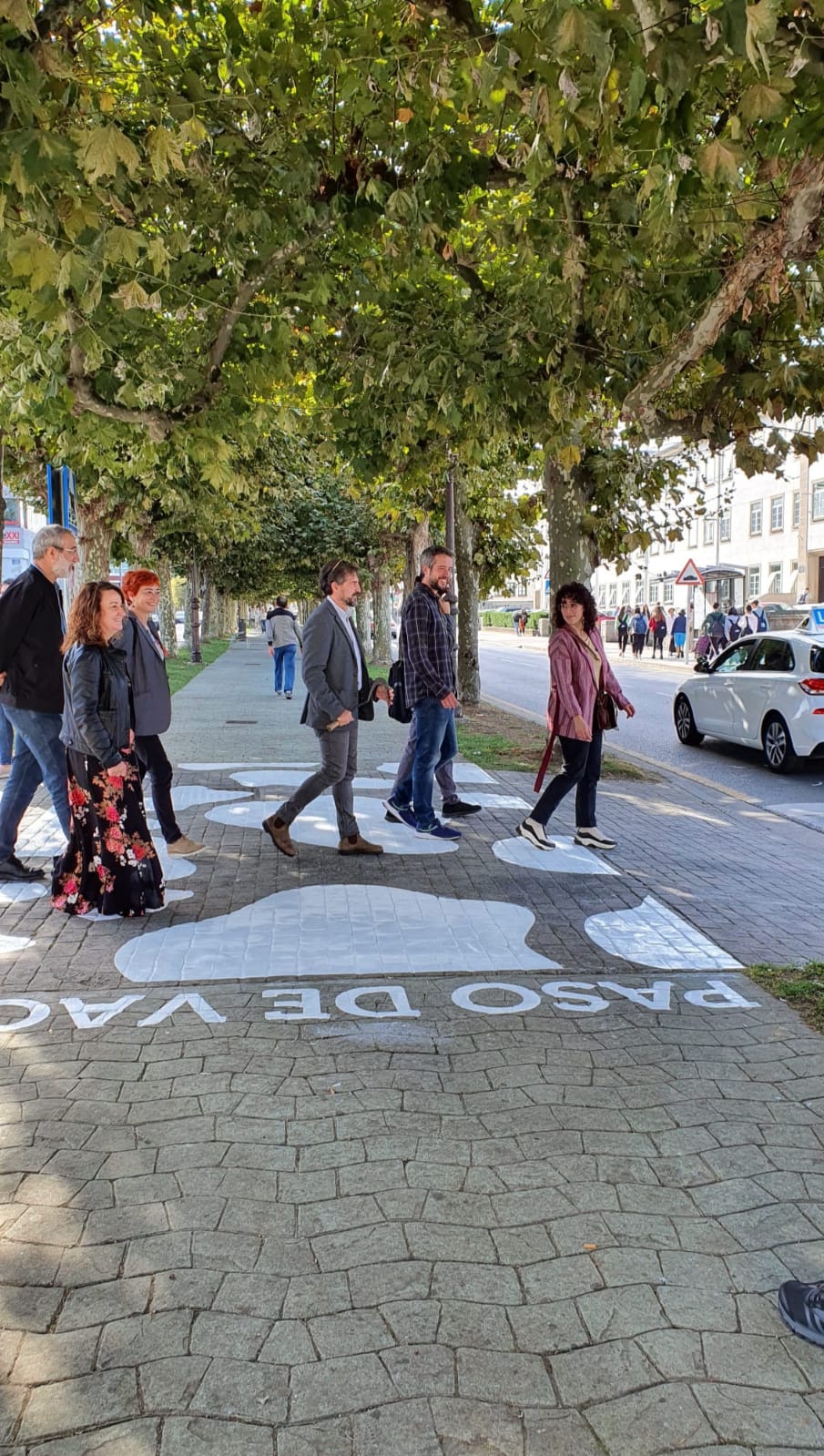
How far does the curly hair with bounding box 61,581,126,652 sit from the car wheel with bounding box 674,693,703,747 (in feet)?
36.4

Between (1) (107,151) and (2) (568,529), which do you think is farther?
(2) (568,529)

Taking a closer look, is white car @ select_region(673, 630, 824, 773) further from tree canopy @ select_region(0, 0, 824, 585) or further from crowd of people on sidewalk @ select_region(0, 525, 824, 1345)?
crowd of people on sidewalk @ select_region(0, 525, 824, 1345)

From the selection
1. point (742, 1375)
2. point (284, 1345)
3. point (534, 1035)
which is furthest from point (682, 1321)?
point (534, 1035)

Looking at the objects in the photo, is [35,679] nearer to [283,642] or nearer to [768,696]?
[768,696]

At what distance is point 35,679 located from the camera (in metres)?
6.89

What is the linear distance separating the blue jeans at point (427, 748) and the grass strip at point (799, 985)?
348 cm

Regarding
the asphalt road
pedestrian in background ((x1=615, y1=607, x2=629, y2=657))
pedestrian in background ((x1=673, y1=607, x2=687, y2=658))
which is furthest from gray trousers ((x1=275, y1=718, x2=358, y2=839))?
pedestrian in background ((x1=615, y1=607, x2=629, y2=657))

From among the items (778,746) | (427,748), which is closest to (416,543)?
(778,746)

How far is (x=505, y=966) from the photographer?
5500mm

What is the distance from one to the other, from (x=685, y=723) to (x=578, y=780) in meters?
8.22

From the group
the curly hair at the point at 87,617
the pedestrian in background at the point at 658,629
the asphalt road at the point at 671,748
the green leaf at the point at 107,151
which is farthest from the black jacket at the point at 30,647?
the pedestrian in background at the point at 658,629

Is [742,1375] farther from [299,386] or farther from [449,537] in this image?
[449,537]

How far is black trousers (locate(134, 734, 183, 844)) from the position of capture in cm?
759

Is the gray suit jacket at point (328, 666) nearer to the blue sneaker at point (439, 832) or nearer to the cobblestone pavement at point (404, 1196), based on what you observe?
the blue sneaker at point (439, 832)
